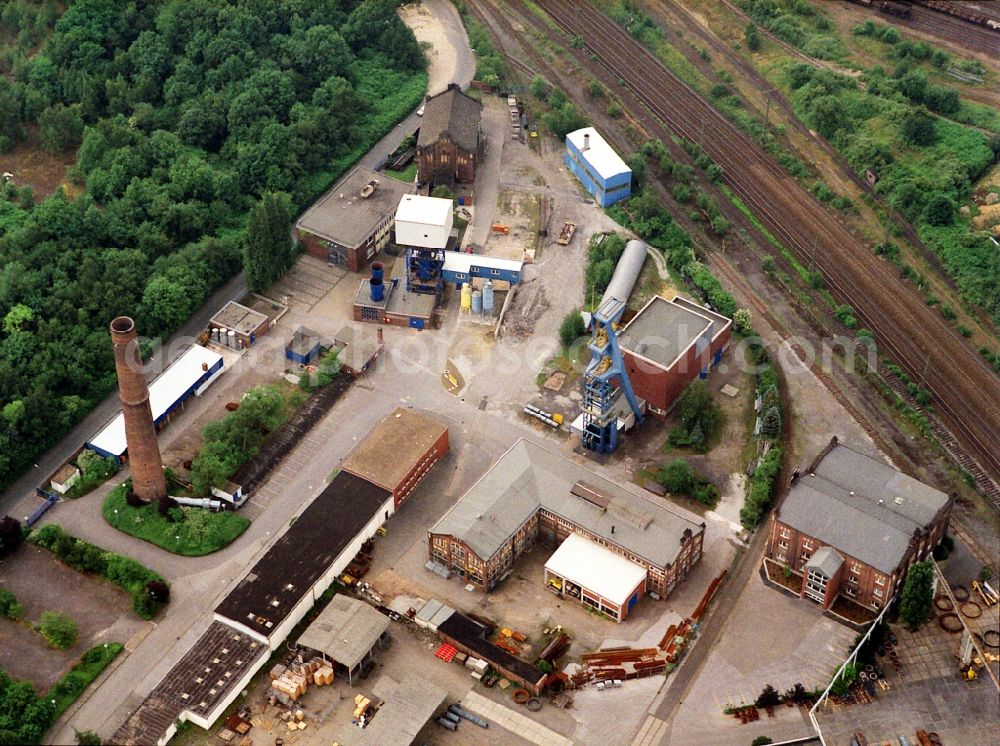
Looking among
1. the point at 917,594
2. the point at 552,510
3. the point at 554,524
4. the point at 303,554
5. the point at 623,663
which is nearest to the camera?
the point at 917,594

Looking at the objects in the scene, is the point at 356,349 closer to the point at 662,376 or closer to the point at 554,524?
the point at 554,524

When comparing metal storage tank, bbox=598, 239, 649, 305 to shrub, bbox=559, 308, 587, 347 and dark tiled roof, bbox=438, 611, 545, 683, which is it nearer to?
shrub, bbox=559, 308, 587, 347

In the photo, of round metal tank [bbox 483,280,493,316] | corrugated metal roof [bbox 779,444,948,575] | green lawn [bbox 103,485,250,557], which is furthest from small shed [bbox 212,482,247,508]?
corrugated metal roof [bbox 779,444,948,575]

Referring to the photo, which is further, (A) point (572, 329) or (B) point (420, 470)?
(A) point (572, 329)

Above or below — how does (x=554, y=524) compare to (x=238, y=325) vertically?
above

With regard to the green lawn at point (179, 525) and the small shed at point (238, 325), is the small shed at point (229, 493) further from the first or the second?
the small shed at point (238, 325)

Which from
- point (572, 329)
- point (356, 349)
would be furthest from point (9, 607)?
point (572, 329)
